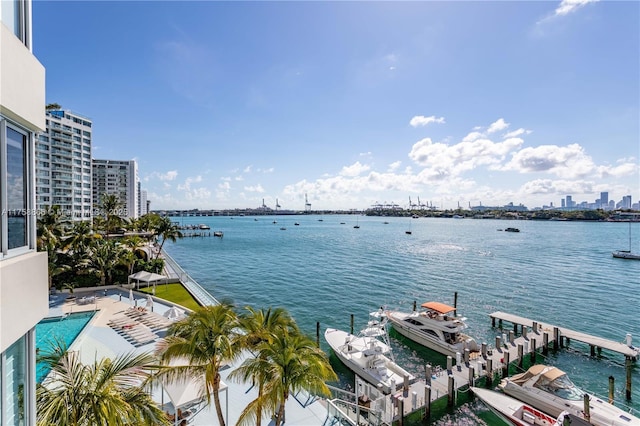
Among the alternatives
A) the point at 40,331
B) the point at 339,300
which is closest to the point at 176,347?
the point at 40,331

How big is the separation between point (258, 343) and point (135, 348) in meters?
10.5

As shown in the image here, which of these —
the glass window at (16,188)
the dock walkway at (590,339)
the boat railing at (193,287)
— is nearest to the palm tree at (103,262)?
the boat railing at (193,287)

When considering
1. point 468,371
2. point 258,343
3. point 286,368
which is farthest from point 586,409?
point 258,343

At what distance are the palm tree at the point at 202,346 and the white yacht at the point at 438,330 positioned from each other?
17098 mm

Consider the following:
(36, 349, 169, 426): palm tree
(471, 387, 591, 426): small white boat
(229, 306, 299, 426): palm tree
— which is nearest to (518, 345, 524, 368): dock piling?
(471, 387, 591, 426): small white boat

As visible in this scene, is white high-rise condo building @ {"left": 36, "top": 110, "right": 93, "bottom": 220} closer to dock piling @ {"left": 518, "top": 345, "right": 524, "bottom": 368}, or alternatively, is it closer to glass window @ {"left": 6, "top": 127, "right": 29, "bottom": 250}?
glass window @ {"left": 6, "top": 127, "right": 29, "bottom": 250}

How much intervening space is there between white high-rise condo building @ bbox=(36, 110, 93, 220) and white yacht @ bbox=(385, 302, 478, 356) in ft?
247

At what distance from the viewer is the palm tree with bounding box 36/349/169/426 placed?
4.96 meters

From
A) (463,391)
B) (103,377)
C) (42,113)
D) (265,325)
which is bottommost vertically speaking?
(463,391)

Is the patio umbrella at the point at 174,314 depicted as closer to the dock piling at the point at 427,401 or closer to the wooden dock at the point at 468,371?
the wooden dock at the point at 468,371

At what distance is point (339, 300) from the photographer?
32938mm

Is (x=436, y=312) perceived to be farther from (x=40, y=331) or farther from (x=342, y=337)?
(x=40, y=331)

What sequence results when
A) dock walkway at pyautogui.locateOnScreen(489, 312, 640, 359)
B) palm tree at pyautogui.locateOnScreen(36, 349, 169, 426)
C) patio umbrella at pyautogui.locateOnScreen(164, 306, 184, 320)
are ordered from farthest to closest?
dock walkway at pyautogui.locateOnScreen(489, 312, 640, 359) < patio umbrella at pyautogui.locateOnScreen(164, 306, 184, 320) < palm tree at pyautogui.locateOnScreen(36, 349, 169, 426)

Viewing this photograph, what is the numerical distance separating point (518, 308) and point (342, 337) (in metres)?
20.3
